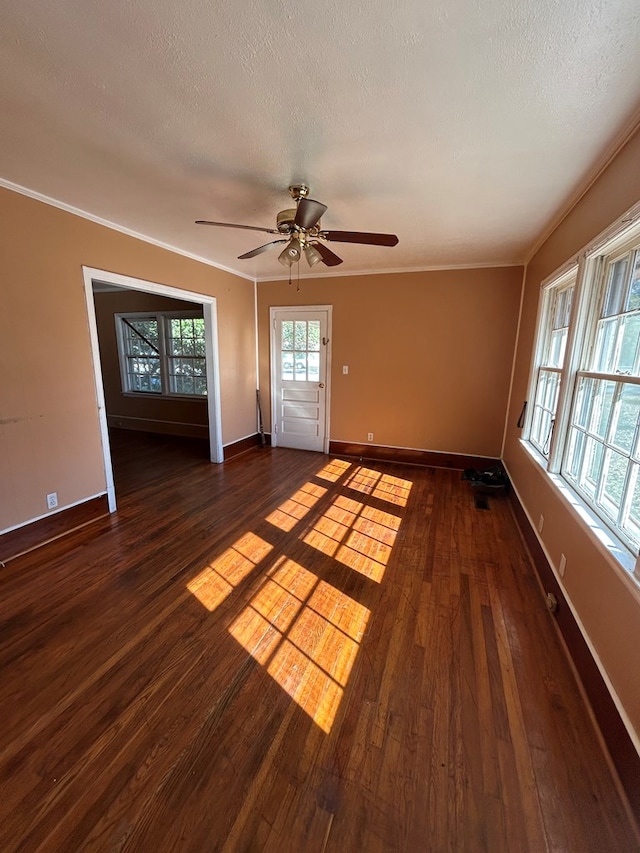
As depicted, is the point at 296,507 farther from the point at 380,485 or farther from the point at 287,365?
the point at 287,365

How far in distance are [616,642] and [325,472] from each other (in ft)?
10.6

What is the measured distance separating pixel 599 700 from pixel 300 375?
439 cm

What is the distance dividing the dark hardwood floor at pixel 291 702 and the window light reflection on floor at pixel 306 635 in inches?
0.4

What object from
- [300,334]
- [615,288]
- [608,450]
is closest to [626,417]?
[608,450]

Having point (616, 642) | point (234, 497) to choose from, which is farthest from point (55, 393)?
point (616, 642)

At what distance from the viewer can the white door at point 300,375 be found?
16.0 feet

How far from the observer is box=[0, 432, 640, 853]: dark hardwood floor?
1.11 m

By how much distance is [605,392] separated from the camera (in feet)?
6.34

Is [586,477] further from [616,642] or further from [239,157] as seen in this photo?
[239,157]

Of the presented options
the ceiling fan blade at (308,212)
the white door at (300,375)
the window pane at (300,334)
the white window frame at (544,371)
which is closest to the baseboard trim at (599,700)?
the white window frame at (544,371)

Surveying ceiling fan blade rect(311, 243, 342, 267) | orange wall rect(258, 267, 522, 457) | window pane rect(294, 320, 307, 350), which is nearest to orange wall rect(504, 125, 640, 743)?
orange wall rect(258, 267, 522, 457)

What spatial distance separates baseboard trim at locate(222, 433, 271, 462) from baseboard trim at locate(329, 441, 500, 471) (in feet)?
3.86

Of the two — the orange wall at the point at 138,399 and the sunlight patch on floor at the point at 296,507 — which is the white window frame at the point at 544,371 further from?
the orange wall at the point at 138,399

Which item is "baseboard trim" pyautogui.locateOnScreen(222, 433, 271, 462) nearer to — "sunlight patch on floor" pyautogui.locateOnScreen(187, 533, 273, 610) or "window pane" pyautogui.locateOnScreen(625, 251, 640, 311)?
"sunlight patch on floor" pyautogui.locateOnScreen(187, 533, 273, 610)
